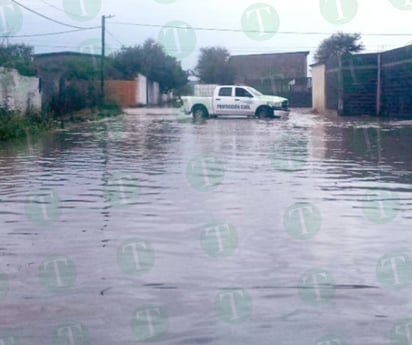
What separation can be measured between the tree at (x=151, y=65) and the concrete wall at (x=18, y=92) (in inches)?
1411

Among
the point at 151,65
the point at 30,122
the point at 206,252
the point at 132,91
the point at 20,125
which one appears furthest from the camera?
the point at 151,65

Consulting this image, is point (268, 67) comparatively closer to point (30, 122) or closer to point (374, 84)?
point (374, 84)

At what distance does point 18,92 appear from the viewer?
3086 cm

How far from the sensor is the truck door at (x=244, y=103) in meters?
41.7

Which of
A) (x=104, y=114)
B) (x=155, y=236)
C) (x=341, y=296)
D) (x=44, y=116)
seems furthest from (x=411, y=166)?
(x=104, y=114)

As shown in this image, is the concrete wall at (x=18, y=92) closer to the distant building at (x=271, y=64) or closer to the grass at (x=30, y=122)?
the grass at (x=30, y=122)

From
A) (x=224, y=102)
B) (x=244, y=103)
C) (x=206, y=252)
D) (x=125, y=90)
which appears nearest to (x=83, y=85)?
(x=224, y=102)

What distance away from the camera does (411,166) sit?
55.4ft

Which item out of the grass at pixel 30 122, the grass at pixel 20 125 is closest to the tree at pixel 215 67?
the grass at pixel 30 122

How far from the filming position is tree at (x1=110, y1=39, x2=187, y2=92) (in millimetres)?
72450

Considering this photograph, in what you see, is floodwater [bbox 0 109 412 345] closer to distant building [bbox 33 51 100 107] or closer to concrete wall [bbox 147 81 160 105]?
distant building [bbox 33 51 100 107]

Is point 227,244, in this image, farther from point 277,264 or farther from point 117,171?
point 117,171

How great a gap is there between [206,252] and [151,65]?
2758 inches

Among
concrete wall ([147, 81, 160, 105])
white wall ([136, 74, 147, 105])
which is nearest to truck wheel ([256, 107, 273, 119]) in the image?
white wall ([136, 74, 147, 105])
